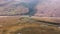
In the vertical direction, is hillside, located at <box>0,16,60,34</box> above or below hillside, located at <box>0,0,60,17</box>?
below

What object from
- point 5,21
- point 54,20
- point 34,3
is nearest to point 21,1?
point 34,3

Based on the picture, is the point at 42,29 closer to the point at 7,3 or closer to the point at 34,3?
the point at 34,3

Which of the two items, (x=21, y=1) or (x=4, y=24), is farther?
(x=21, y=1)

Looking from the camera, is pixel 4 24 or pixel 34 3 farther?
pixel 34 3

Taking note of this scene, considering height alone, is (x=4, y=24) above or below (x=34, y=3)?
below

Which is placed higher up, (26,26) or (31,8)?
(31,8)

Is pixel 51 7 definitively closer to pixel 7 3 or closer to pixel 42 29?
pixel 42 29

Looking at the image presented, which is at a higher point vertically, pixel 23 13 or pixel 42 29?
pixel 23 13

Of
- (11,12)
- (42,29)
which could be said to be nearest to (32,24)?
(42,29)

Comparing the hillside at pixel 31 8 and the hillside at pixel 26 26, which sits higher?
the hillside at pixel 31 8
